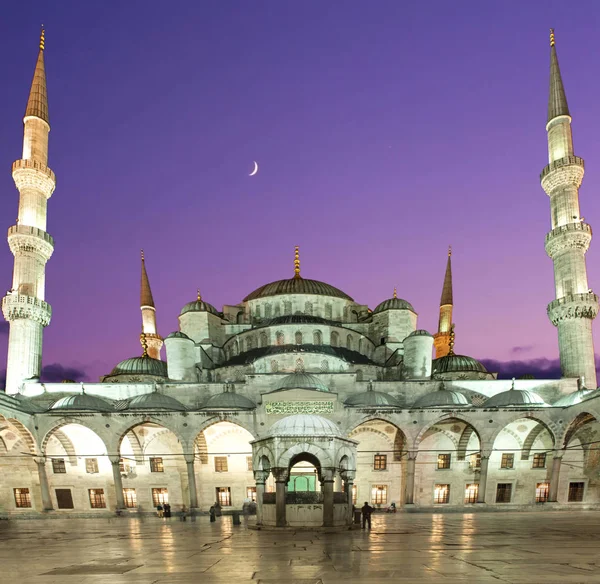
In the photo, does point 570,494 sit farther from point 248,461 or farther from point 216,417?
point 216,417

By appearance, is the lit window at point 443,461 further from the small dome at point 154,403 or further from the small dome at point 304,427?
the small dome at point 304,427

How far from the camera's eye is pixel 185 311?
3547cm

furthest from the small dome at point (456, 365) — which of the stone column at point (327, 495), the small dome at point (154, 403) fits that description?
the stone column at point (327, 495)

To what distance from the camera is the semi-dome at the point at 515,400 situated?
994 inches

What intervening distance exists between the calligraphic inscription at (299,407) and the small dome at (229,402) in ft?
3.48

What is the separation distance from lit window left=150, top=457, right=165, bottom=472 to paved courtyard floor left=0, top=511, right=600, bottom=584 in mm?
15331

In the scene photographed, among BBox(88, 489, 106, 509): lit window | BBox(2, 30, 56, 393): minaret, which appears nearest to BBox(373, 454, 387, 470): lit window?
BBox(88, 489, 106, 509): lit window

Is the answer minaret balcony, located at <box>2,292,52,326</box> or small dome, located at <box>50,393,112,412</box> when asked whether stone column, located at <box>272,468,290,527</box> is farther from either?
minaret balcony, located at <box>2,292,52,326</box>

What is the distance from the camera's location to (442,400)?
25.8 m

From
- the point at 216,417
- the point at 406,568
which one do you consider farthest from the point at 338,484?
the point at 406,568

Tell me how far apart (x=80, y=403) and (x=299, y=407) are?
9901 mm

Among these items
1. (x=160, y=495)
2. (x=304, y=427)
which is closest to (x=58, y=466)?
(x=160, y=495)

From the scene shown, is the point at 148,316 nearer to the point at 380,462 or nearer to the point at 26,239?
the point at 26,239

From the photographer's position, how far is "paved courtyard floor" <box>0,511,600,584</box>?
5.96 meters
